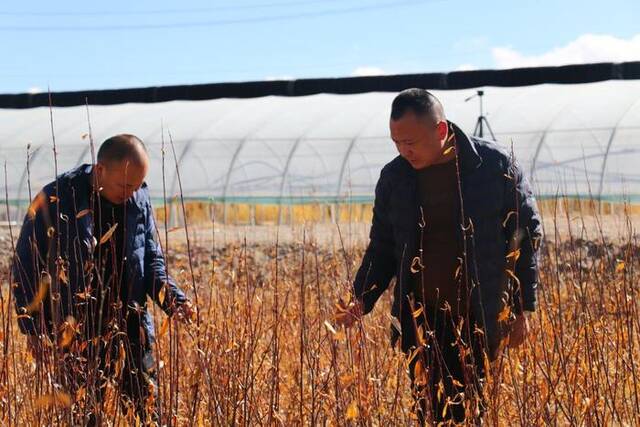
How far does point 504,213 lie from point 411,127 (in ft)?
1.49

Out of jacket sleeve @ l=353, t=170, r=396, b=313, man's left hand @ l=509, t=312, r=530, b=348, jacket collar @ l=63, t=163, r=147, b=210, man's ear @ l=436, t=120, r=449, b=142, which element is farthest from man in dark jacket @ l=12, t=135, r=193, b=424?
man's left hand @ l=509, t=312, r=530, b=348

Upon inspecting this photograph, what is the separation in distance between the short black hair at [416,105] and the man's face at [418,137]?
0.5 inches

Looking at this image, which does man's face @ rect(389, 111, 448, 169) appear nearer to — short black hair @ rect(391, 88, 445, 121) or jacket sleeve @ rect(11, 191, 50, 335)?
short black hair @ rect(391, 88, 445, 121)

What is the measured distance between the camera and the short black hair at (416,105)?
3.01 metres

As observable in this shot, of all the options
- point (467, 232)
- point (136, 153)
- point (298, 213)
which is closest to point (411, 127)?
point (467, 232)

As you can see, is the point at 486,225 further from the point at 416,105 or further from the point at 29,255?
the point at 29,255

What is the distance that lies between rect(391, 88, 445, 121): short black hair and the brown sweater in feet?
0.76

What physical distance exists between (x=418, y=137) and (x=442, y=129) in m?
0.10

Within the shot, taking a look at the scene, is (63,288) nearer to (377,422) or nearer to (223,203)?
(377,422)

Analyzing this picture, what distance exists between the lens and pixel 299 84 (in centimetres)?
2028

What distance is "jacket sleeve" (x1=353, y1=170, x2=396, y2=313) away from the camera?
3350mm

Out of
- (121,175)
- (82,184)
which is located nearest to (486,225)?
(121,175)

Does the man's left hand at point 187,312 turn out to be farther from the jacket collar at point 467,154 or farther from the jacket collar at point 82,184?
the jacket collar at point 467,154

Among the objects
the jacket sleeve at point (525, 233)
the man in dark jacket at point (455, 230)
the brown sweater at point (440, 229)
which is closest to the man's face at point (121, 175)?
the man in dark jacket at point (455, 230)
